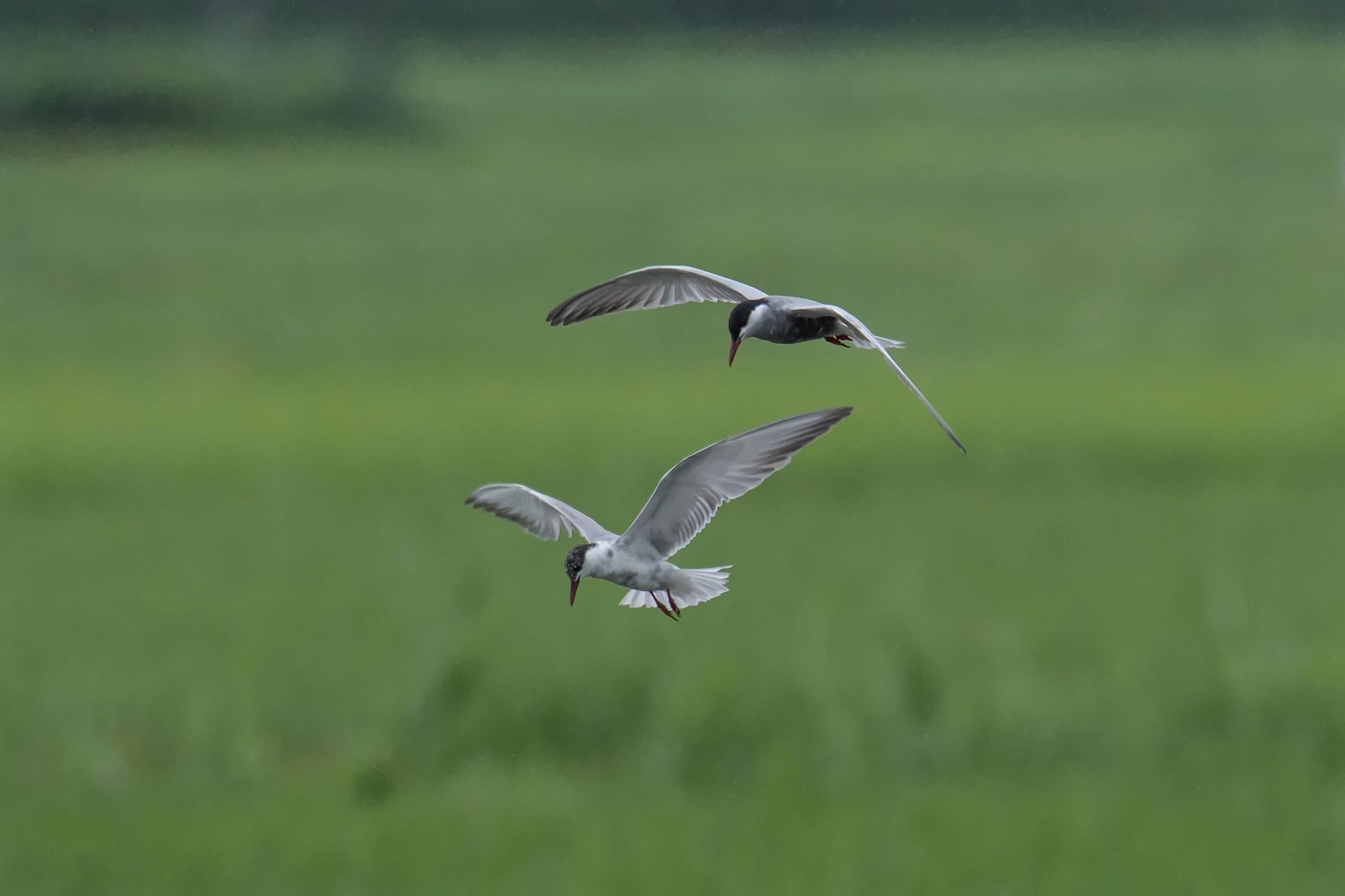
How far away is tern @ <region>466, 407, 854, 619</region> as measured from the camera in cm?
320

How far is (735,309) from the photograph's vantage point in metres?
3.40

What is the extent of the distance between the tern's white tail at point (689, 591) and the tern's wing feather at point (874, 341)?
43 centimetres

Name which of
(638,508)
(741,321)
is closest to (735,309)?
(741,321)

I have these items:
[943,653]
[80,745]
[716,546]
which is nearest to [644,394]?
[716,546]

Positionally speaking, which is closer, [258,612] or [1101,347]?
[258,612]

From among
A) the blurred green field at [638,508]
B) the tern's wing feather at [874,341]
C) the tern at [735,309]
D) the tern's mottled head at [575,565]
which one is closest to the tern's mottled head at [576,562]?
the tern's mottled head at [575,565]

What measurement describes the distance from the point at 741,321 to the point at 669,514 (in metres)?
0.33

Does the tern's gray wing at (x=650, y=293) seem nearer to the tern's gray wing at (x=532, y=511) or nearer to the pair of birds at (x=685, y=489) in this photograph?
the pair of birds at (x=685, y=489)

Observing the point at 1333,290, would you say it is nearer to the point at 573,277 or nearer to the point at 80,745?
the point at 573,277

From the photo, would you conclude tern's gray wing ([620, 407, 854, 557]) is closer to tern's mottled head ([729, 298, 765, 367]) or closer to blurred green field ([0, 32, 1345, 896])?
tern's mottled head ([729, 298, 765, 367])

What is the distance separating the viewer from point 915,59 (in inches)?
2650

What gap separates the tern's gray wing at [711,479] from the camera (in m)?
3.19

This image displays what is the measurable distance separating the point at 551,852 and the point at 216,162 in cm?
4495

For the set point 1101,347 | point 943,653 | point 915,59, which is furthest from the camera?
point 915,59
